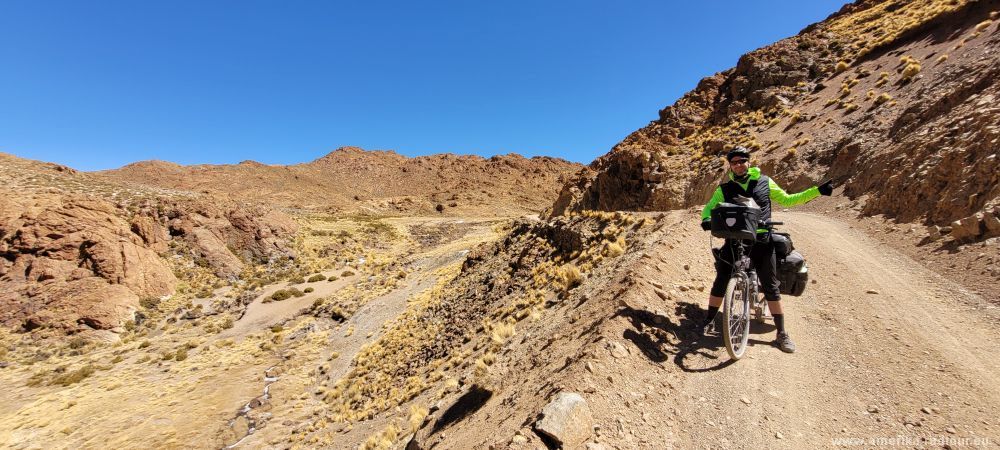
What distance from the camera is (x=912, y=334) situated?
4.96 metres

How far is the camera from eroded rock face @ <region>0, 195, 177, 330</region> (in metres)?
21.7

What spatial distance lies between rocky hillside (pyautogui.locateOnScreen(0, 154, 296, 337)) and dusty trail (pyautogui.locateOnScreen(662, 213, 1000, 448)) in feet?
98.3

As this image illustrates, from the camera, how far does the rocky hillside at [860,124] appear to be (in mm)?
9211

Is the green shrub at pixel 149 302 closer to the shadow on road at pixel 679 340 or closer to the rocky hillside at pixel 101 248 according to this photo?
the rocky hillside at pixel 101 248

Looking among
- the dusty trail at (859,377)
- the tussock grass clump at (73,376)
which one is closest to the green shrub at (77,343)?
the tussock grass clump at (73,376)

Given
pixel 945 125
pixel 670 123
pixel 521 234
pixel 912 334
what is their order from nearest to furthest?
pixel 912 334 < pixel 945 125 < pixel 521 234 < pixel 670 123

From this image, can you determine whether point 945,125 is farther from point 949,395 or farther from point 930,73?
point 949,395

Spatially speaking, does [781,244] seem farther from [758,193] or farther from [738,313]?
[738,313]

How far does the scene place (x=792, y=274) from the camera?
539cm

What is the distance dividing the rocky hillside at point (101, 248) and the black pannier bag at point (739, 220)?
99.3 ft

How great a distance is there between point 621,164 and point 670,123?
820 cm

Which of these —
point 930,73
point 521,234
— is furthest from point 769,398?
point 930,73

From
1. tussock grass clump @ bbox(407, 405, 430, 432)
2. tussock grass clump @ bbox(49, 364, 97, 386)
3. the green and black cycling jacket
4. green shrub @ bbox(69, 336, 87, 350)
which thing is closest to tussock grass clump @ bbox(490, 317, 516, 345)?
tussock grass clump @ bbox(407, 405, 430, 432)

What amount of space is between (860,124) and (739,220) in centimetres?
1875
